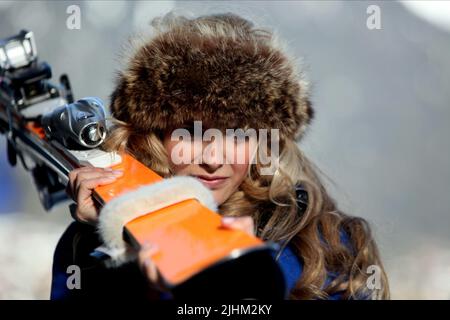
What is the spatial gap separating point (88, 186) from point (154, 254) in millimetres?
344

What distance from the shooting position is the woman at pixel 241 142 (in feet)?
3.76

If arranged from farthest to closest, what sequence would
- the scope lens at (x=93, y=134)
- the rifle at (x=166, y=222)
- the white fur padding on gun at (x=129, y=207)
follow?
1. the scope lens at (x=93, y=134)
2. the white fur padding on gun at (x=129, y=207)
3. the rifle at (x=166, y=222)

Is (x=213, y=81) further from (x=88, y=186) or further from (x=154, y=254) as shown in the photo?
(x=154, y=254)

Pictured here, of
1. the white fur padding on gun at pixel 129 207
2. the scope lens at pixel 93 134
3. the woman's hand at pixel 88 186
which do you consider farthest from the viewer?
the scope lens at pixel 93 134

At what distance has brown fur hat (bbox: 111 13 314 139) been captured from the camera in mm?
1146

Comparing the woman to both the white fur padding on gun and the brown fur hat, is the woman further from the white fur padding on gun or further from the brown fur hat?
the white fur padding on gun

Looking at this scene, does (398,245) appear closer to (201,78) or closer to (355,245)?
(355,245)

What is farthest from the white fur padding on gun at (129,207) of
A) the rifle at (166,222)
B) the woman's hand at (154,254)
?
the woman's hand at (154,254)

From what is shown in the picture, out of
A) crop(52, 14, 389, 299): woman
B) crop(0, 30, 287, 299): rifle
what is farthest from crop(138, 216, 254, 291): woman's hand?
crop(52, 14, 389, 299): woman

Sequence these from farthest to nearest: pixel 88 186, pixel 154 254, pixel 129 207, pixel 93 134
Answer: pixel 93 134
pixel 88 186
pixel 129 207
pixel 154 254

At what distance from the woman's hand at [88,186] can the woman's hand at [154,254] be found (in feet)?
0.98

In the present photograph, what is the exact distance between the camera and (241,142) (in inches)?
47.4

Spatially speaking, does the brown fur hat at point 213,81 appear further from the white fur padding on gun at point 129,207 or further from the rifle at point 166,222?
the white fur padding on gun at point 129,207

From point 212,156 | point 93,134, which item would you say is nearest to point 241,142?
point 212,156
